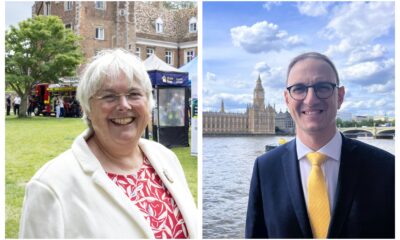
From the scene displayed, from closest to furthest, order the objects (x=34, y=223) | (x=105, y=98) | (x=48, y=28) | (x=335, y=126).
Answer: (x=34, y=223) < (x=105, y=98) < (x=335, y=126) < (x=48, y=28)

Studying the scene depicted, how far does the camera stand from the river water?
2.32 meters

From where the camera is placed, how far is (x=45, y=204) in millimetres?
1513

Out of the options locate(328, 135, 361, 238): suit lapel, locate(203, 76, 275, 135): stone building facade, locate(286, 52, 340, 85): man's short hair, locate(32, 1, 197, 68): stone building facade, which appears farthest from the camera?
locate(32, 1, 197, 68): stone building facade

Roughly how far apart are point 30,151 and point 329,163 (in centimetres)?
161

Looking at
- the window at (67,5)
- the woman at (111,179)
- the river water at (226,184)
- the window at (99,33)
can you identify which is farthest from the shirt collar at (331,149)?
the window at (67,5)

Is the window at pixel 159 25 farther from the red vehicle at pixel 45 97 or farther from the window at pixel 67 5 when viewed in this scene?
the red vehicle at pixel 45 97

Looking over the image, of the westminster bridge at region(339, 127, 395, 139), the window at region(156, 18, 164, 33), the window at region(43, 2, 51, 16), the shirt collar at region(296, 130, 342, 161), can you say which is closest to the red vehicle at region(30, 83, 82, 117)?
the window at region(43, 2, 51, 16)

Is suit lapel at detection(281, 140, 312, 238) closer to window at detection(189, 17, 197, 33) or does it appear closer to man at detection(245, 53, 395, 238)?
man at detection(245, 53, 395, 238)

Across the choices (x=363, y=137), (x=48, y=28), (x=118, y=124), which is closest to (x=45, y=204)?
(x=118, y=124)

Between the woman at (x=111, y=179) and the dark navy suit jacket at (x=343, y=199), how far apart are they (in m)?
0.63

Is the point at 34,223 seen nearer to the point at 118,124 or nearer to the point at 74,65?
the point at 118,124

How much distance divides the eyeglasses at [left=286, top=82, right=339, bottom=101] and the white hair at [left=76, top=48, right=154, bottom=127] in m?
0.89

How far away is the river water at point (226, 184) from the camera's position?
232cm

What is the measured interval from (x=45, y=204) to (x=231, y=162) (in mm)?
1111
